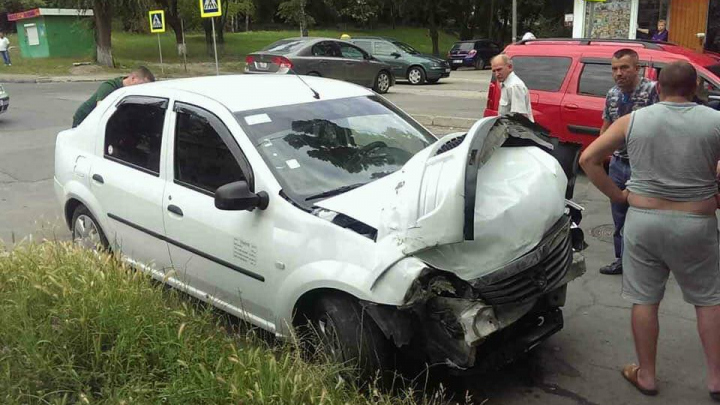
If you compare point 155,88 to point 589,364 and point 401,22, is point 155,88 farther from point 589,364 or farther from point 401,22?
point 401,22

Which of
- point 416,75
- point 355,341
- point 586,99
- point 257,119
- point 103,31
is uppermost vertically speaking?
point 103,31

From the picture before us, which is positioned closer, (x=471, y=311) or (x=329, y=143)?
(x=471, y=311)

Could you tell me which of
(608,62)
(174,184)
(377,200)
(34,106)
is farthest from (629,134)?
(34,106)

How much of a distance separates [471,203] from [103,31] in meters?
28.2

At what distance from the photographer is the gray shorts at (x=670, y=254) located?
10.8 ft

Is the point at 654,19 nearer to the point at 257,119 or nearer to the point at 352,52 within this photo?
the point at 352,52

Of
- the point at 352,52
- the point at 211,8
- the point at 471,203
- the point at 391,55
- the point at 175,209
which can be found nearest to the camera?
the point at 471,203

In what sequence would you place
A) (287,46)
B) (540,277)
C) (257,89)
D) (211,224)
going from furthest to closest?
(287,46) → (257,89) → (211,224) → (540,277)

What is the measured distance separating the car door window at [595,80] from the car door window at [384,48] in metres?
15.9

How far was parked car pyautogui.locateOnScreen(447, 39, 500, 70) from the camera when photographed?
32.1 meters

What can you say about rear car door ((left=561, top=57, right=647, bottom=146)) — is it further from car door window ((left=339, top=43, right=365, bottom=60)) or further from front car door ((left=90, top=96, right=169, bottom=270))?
car door window ((left=339, top=43, right=365, bottom=60))

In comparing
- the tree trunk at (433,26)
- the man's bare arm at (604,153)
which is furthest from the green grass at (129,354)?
the tree trunk at (433,26)

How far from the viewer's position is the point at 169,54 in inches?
1462

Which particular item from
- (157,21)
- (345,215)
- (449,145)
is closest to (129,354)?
(345,215)
